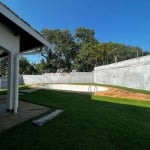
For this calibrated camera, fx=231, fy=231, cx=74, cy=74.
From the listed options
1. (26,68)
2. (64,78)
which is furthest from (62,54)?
(64,78)

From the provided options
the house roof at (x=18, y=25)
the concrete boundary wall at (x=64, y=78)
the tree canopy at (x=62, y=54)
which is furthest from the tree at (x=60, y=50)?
the house roof at (x=18, y=25)

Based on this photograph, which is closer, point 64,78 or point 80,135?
point 80,135

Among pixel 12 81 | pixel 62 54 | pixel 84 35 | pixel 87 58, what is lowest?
pixel 12 81

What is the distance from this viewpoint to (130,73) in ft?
64.3

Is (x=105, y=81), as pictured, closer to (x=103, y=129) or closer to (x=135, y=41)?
(x=135, y=41)

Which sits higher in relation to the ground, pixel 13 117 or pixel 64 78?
pixel 64 78

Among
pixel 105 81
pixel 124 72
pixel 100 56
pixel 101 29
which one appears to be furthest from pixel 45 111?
pixel 101 29

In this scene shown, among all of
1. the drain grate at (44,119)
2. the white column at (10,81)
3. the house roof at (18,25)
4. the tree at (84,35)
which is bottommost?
the drain grate at (44,119)

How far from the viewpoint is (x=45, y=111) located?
809 centimetres

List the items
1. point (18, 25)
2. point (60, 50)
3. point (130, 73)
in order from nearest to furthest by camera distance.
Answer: point (18, 25), point (130, 73), point (60, 50)

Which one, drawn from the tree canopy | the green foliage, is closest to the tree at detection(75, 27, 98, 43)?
the tree canopy

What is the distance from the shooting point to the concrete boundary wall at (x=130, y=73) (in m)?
16.9

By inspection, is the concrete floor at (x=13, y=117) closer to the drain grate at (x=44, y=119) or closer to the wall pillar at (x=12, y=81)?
the wall pillar at (x=12, y=81)

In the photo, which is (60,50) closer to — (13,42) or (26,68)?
(26,68)
